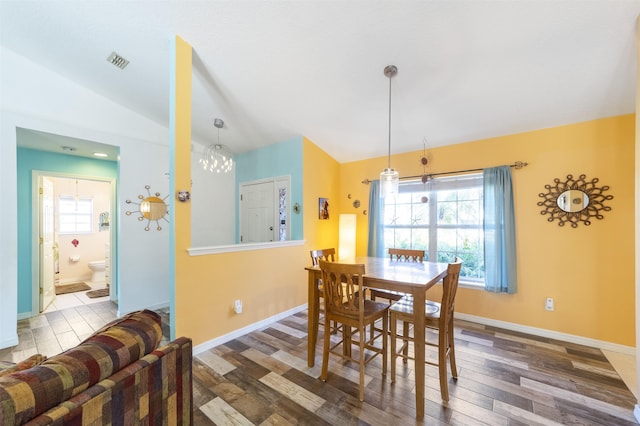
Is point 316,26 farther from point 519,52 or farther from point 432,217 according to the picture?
point 432,217

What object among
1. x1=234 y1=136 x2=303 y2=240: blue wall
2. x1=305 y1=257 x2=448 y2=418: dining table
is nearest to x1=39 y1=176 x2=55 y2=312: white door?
x1=234 y1=136 x2=303 y2=240: blue wall

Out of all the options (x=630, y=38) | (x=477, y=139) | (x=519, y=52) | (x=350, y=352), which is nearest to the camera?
(x=630, y=38)

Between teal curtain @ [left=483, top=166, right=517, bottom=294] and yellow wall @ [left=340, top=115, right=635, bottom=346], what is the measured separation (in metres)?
0.11

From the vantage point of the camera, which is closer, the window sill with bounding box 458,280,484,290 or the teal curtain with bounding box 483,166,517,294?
the teal curtain with bounding box 483,166,517,294

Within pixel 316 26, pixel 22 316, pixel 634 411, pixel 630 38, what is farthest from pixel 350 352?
pixel 22 316

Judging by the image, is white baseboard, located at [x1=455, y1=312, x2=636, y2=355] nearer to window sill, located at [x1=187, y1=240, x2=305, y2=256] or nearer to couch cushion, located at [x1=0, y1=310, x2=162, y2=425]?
window sill, located at [x1=187, y1=240, x2=305, y2=256]

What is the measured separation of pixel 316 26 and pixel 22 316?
5.23 meters

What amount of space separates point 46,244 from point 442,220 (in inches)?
234

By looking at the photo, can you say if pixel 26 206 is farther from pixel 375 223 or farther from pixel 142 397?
pixel 375 223

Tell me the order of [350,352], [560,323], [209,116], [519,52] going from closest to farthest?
[519,52], [350,352], [560,323], [209,116]

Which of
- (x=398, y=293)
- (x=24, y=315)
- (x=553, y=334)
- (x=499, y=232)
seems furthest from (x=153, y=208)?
(x=553, y=334)

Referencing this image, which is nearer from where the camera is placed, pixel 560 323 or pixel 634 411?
pixel 634 411

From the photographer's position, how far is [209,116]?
3709 mm

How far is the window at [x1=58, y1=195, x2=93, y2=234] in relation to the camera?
213 inches
